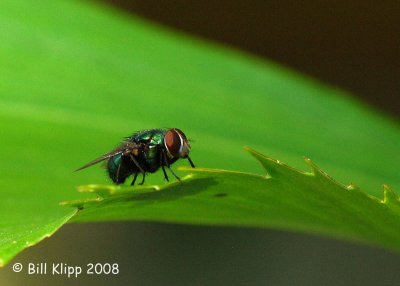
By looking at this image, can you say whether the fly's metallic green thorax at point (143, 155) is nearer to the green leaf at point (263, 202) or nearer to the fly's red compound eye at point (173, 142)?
the fly's red compound eye at point (173, 142)

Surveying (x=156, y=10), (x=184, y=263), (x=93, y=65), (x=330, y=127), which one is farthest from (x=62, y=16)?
Answer: (x=156, y=10)

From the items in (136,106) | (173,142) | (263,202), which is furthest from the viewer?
(136,106)

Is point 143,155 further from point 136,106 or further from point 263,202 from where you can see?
point 263,202

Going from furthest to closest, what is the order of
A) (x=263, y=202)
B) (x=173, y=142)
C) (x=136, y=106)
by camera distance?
(x=136, y=106) < (x=173, y=142) < (x=263, y=202)

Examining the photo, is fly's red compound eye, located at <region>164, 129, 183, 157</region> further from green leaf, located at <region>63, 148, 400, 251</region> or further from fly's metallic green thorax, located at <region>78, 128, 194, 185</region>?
green leaf, located at <region>63, 148, 400, 251</region>

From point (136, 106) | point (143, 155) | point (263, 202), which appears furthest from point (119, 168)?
point (263, 202)

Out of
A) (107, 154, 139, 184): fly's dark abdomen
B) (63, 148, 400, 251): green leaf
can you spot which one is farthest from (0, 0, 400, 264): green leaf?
(63, 148, 400, 251): green leaf
